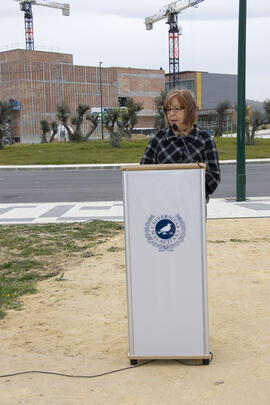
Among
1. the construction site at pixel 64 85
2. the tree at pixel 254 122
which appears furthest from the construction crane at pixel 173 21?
the tree at pixel 254 122

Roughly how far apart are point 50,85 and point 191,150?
227 feet

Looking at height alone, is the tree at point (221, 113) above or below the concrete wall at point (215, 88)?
below

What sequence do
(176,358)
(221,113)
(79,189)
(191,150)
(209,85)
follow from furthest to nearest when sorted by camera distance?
1. (209,85)
2. (221,113)
3. (79,189)
4. (191,150)
5. (176,358)

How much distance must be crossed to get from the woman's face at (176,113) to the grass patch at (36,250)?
7.91 ft

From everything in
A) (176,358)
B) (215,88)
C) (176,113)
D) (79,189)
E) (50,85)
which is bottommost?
(79,189)

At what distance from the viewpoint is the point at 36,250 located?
701 cm

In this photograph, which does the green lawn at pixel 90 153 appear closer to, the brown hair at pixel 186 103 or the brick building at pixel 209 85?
the brown hair at pixel 186 103

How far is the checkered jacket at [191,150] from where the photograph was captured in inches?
135

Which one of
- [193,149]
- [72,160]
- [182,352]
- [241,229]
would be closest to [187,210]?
[193,149]

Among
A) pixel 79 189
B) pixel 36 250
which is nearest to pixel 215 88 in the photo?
pixel 79 189

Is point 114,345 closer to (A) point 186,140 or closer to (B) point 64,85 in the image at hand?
(A) point 186,140

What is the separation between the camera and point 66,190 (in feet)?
→ 51.5

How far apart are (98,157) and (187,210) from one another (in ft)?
95.1

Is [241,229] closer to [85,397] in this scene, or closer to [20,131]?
[85,397]
